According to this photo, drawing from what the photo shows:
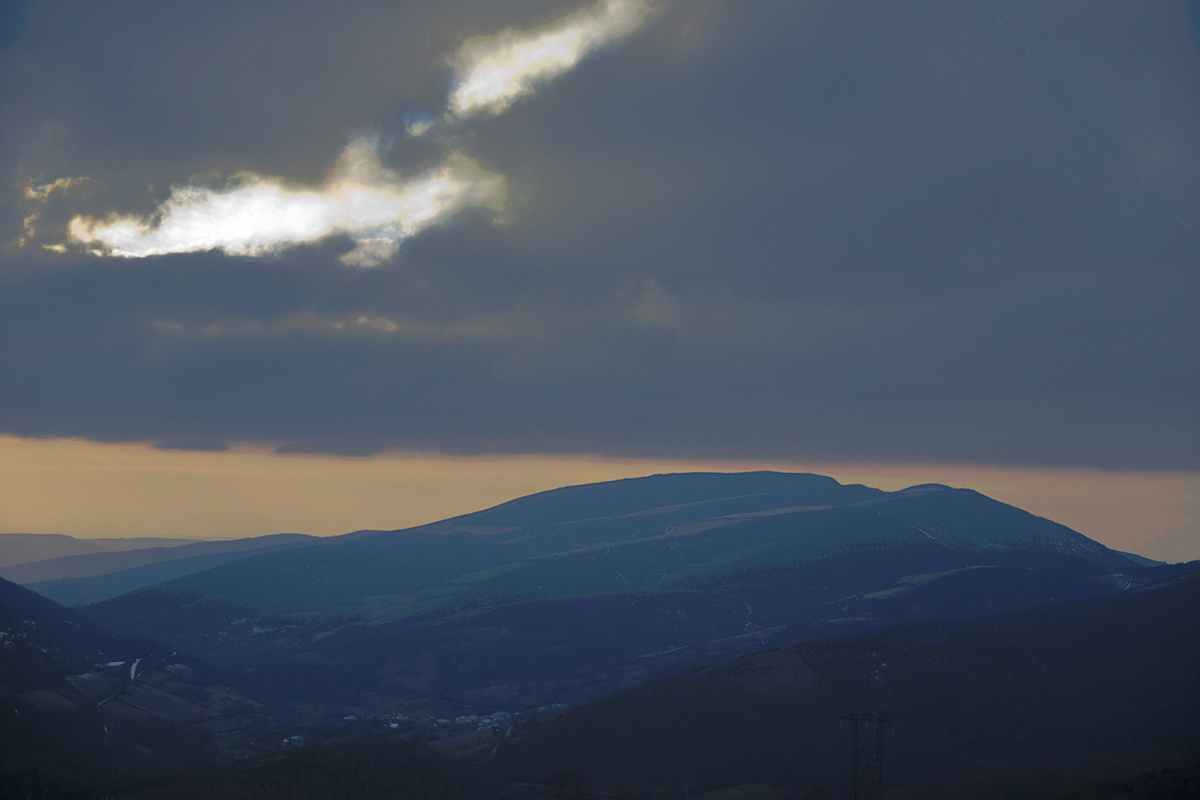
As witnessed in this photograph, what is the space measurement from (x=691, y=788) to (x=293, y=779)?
214 ft

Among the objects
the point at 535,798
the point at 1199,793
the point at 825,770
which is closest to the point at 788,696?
the point at 825,770

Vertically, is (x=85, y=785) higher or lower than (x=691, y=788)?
higher

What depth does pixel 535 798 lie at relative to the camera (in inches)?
5910

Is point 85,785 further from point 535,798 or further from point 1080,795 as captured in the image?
point 1080,795

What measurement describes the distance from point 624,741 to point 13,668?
11785cm

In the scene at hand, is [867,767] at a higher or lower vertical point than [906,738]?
lower

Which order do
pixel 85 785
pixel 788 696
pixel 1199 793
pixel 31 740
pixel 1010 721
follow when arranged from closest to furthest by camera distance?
pixel 1199 793 < pixel 85 785 < pixel 31 740 < pixel 1010 721 < pixel 788 696

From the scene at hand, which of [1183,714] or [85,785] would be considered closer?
[85,785]

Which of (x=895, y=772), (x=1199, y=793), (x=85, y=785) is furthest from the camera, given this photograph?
(x=895, y=772)

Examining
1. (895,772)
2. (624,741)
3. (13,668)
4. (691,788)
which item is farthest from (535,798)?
(13,668)

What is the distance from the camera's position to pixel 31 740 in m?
144

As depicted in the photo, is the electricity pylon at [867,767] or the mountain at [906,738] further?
the mountain at [906,738]

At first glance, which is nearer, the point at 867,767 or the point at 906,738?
the point at 867,767

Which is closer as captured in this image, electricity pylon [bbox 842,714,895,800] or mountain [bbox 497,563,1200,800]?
electricity pylon [bbox 842,714,895,800]
